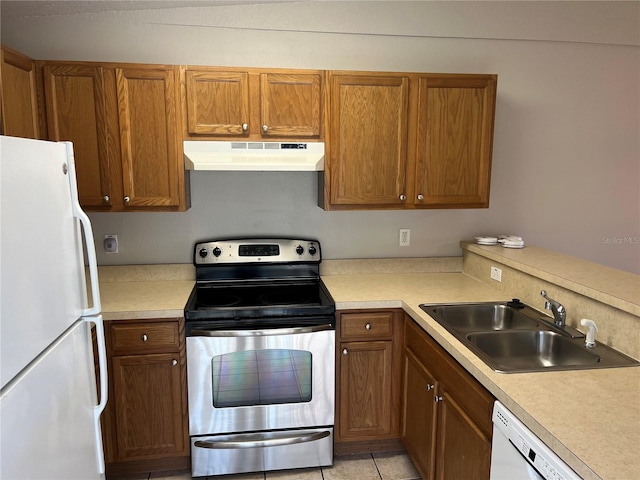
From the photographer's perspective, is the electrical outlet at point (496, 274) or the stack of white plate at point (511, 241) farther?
the stack of white plate at point (511, 241)

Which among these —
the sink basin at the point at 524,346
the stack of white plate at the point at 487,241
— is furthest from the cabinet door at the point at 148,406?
the stack of white plate at the point at 487,241

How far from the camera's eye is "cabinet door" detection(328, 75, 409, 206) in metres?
2.48

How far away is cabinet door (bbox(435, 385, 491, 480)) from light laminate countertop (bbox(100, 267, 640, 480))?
21 centimetres

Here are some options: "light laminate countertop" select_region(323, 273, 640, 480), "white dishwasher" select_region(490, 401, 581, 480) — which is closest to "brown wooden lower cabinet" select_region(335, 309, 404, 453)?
"light laminate countertop" select_region(323, 273, 640, 480)

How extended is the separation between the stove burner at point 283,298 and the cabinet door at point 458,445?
0.86 meters

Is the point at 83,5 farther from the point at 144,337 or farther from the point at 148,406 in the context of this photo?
the point at 148,406

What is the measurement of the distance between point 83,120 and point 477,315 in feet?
7.21

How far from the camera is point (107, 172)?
2.38m

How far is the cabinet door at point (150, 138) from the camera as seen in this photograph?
92.0 inches

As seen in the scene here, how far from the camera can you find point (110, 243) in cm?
276

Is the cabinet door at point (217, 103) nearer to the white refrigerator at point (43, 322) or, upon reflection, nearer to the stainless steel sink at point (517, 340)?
the white refrigerator at point (43, 322)

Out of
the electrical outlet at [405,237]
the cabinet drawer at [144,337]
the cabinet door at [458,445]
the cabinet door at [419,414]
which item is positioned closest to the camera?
the cabinet door at [458,445]

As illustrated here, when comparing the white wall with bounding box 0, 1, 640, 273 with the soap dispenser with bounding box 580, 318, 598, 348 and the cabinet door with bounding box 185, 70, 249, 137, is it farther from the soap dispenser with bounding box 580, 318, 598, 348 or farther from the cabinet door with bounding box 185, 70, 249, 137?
the soap dispenser with bounding box 580, 318, 598, 348

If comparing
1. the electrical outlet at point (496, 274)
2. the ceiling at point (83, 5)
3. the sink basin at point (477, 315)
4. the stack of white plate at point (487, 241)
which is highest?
the ceiling at point (83, 5)
